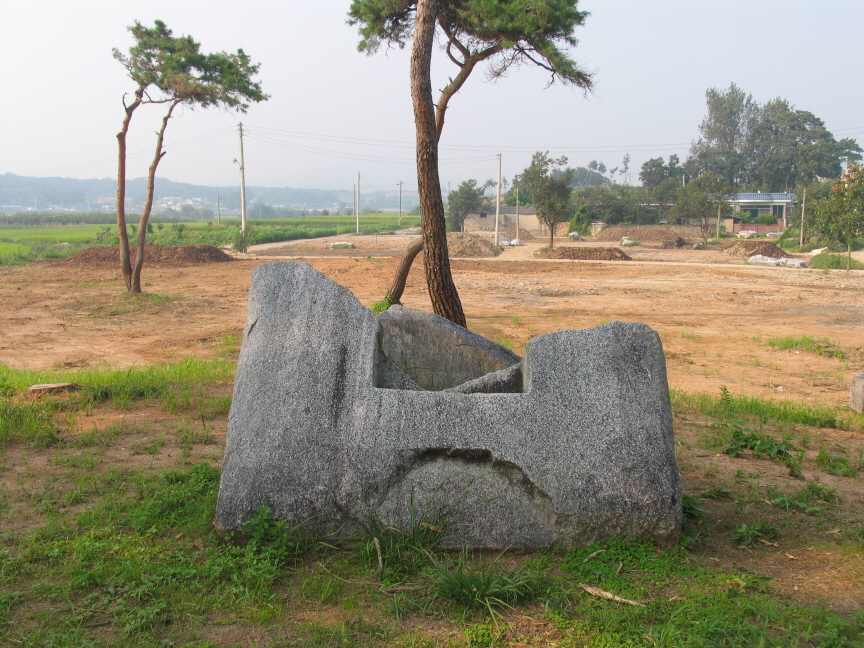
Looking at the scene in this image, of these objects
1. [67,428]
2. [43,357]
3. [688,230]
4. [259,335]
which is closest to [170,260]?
[43,357]

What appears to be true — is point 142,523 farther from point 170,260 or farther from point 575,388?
point 170,260

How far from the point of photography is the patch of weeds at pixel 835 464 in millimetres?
4290

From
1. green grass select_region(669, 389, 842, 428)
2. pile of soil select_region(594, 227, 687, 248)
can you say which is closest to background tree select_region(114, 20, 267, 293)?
green grass select_region(669, 389, 842, 428)

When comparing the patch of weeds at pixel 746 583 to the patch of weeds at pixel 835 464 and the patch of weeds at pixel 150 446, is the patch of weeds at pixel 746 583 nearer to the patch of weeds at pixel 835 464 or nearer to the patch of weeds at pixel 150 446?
the patch of weeds at pixel 835 464

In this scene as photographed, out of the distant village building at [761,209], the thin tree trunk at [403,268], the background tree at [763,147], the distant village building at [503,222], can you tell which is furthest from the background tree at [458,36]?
the background tree at [763,147]

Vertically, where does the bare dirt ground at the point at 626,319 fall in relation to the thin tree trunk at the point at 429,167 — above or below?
below

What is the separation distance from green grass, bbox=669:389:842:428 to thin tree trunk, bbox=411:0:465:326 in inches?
109

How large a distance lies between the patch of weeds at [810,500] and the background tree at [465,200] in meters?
45.8

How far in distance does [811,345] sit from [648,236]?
30.4m

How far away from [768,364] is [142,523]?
26.0 feet

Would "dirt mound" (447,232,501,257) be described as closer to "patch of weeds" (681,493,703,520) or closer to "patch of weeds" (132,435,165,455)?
"patch of weeds" (132,435,165,455)

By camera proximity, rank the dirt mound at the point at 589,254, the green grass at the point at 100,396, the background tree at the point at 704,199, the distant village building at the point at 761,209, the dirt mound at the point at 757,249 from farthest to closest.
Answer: the distant village building at the point at 761,209
the background tree at the point at 704,199
the dirt mound at the point at 757,249
the dirt mound at the point at 589,254
the green grass at the point at 100,396

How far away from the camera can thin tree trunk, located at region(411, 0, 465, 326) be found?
7691 mm

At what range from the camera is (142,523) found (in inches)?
133
